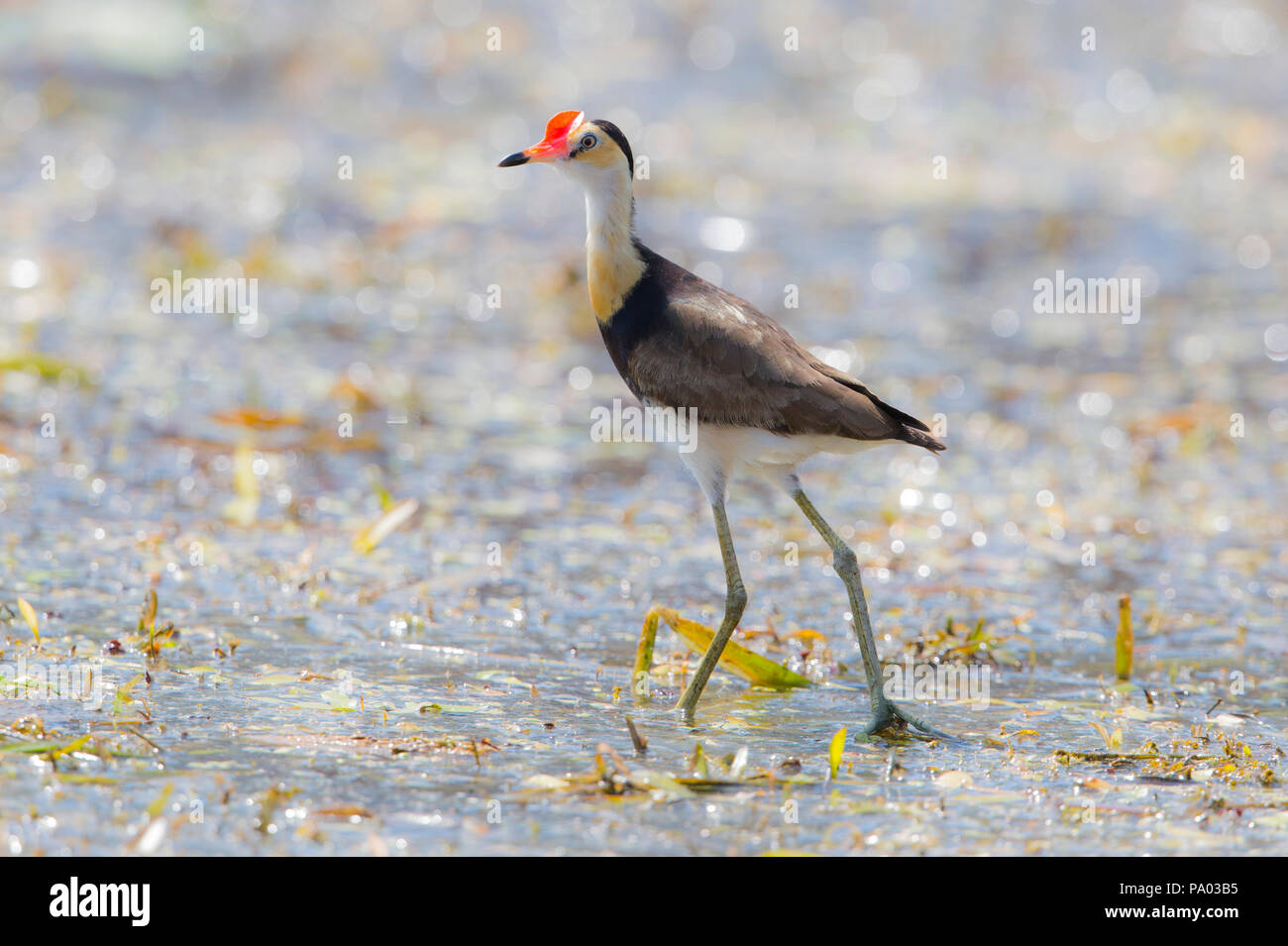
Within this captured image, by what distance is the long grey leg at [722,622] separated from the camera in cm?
554

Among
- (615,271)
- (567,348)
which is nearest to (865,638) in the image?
(615,271)

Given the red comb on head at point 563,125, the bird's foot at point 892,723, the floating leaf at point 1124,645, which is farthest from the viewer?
the floating leaf at point 1124,645

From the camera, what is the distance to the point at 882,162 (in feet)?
50.0

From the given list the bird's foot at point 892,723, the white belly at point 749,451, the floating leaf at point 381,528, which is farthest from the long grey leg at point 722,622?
the floating leaf at point 381,528

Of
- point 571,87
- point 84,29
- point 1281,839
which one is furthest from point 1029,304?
point 84,29

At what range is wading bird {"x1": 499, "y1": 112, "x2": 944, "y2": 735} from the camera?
548 centimetres

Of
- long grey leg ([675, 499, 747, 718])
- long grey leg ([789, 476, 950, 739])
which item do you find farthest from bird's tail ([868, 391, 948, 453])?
long grey leg ([675, 499, 747, 718])

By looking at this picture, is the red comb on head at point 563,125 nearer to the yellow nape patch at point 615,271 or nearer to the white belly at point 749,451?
the yellow nape patch at point 615,271

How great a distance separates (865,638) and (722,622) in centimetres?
51

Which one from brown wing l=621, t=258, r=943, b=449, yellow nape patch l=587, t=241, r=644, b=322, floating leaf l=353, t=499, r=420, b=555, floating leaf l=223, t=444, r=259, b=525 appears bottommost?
floating leaf l=353, t=499, r=420, b=555

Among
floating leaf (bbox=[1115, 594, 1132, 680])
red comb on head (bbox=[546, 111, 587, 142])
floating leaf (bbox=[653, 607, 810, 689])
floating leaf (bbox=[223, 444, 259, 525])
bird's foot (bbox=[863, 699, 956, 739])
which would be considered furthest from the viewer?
floating leaf (bbox=[223, 444, 259, 525])

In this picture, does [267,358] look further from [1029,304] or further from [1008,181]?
[1008,181]

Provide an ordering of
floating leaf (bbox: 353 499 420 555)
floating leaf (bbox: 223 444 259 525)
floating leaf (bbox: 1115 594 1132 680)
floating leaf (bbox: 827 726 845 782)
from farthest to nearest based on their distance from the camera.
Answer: floating leaf (bbox: 223 444 259 525)
floating leaf (bbox: 353 499 420 555)
floating leaf (bbox: 1115 594 1132 680)
floating leaf (bbox: 827 726 845 782)

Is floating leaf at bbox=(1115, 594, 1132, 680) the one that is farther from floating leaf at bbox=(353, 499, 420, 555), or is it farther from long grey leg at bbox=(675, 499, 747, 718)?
floating leaf at bbox=(353, 499, 420, 555)
